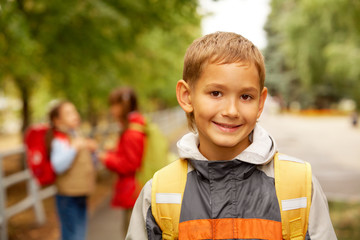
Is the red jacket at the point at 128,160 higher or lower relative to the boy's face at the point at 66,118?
lower

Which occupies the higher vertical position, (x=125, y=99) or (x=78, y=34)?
(x=78, y=34)

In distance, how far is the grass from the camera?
5508mm

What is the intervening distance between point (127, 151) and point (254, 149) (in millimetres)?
2244

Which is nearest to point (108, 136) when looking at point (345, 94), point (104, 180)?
point (104, 180)

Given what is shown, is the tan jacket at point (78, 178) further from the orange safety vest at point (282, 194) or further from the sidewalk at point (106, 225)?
the orange safety vest at point (282, 194)

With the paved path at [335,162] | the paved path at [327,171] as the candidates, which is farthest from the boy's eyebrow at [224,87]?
the paved path at [335,162]

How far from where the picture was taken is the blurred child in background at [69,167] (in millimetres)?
3734

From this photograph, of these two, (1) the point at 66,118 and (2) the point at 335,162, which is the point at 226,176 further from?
(2) the point at 335,162

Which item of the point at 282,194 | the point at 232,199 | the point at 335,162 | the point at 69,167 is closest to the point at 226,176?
the point at 232,199

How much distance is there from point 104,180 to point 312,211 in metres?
9.23

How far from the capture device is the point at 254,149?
4.94 ft

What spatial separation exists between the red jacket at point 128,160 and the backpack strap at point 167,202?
2.11 meters

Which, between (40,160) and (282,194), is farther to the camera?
(40,160)

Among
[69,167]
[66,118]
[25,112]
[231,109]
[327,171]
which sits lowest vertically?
[327,171]
